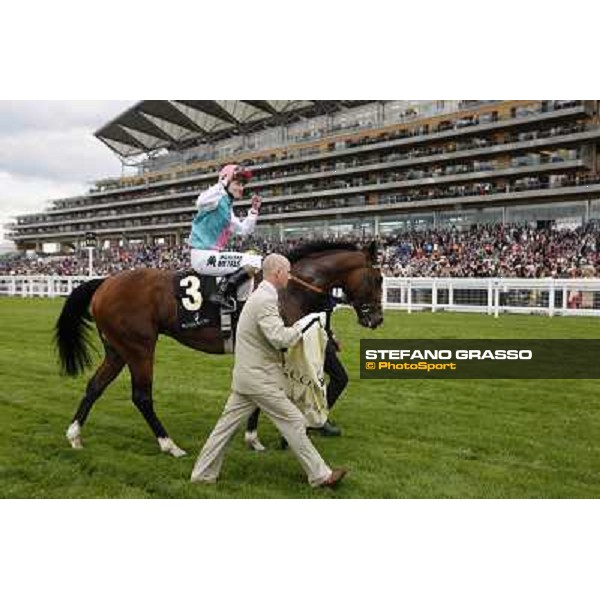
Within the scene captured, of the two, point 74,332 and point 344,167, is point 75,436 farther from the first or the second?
point 344,167

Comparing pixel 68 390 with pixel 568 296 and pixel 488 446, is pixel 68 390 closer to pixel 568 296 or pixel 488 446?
pixel 488 446

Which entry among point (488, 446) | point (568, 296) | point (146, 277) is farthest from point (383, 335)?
point (568, 296)

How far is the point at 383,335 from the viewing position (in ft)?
17.7

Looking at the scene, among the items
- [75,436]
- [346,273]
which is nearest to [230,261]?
[346,273]

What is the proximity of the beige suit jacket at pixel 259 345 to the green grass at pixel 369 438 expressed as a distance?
2.32 ft

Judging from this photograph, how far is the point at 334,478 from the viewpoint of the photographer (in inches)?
158

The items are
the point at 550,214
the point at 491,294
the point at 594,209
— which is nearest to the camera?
the point at 594,209

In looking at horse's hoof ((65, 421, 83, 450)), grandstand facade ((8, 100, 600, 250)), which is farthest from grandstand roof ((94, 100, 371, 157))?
horse's hoof ((65, 421, 83, 450))

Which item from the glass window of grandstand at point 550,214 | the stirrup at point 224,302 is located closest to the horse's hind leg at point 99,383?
the stirrup at point 224,302

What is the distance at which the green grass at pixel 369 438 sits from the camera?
13.3ft

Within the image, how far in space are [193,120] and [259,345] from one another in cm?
357

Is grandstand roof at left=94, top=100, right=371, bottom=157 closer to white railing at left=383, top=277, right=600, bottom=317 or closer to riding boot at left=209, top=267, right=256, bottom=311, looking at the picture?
riding boot at left=209, top=267, right=256, bottom=311

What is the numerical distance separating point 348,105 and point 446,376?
2802 millimetres

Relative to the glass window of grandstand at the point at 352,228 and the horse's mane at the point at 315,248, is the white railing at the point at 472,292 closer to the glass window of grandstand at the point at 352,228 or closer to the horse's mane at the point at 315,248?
the glass window of grandstand at the point at 352,228
